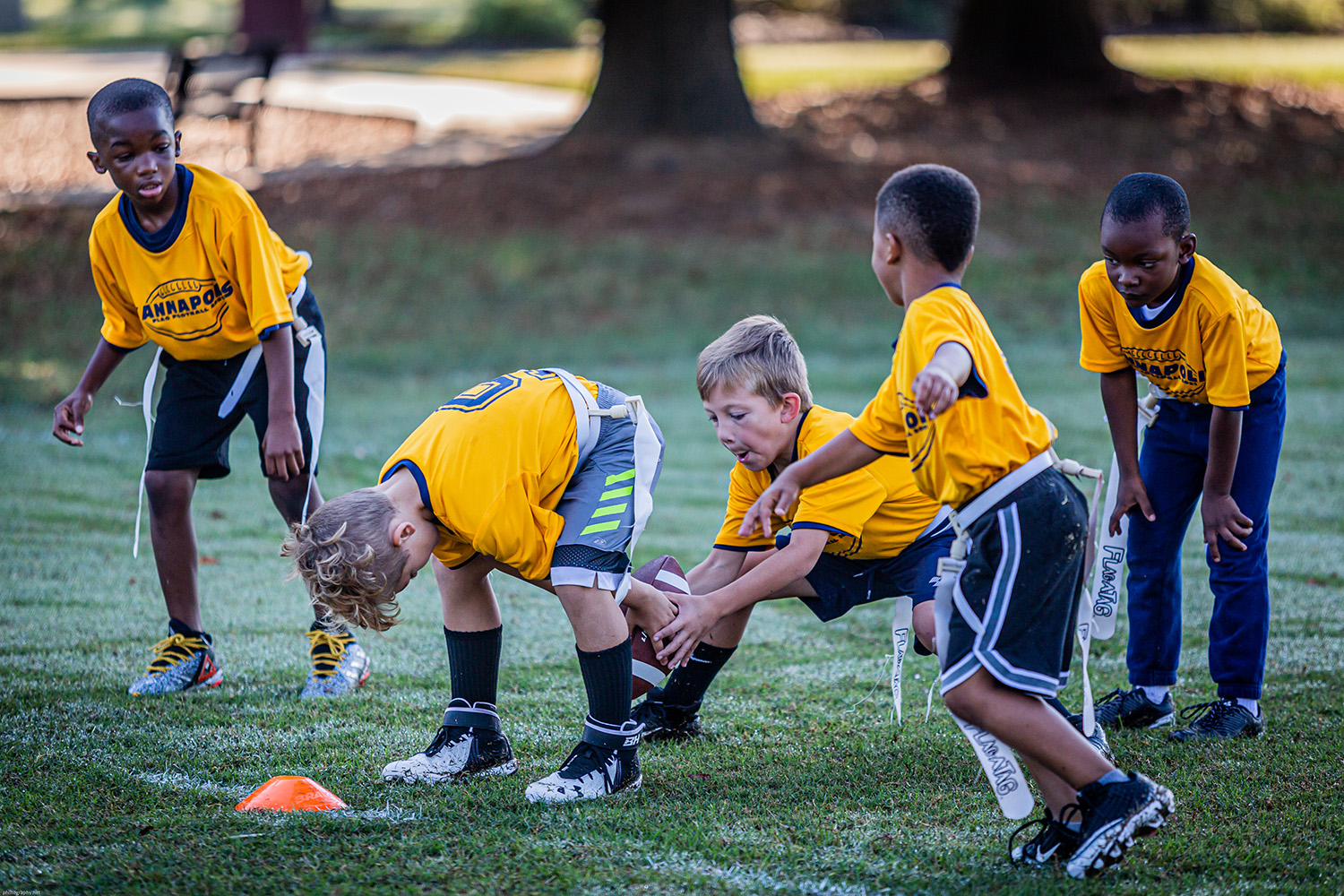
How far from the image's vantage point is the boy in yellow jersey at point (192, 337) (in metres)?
4.01

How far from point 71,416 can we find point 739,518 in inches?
93.9

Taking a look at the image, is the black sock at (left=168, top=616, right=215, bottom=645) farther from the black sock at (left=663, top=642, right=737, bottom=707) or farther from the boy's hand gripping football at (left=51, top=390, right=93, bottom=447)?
the black sock at (left=663, top=642, right=737, bottom=707)

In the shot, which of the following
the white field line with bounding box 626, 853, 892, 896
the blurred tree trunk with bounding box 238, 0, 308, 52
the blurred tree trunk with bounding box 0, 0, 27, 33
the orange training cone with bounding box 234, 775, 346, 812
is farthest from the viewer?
the blurred tree trunk with bounding box 0, 0, 27, 33

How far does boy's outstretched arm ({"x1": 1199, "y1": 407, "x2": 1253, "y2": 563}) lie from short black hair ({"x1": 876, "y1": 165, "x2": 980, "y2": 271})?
1.17 metres

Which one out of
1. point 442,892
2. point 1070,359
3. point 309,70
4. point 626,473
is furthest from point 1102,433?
point 309,70

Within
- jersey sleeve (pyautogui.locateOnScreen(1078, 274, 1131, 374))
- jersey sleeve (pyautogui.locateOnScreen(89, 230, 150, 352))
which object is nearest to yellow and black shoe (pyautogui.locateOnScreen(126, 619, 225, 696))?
jersey sleeve (pyautogui.locateOnScreen(89, 230, 150, 352))

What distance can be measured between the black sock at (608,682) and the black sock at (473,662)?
336 millimetres

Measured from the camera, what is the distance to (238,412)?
4.35 metres

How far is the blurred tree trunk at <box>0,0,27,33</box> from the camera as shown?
122 ft

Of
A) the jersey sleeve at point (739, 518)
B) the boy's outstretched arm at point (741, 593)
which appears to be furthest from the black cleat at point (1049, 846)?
the jersey sleeve at point (739, 518)

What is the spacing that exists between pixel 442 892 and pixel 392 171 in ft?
41.7

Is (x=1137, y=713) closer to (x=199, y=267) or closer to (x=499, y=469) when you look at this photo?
(x=499, y=469)

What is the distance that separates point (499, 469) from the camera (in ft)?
10.2

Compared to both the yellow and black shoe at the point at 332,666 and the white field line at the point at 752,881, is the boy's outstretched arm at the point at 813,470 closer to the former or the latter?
the white field line at the point at 752,881
